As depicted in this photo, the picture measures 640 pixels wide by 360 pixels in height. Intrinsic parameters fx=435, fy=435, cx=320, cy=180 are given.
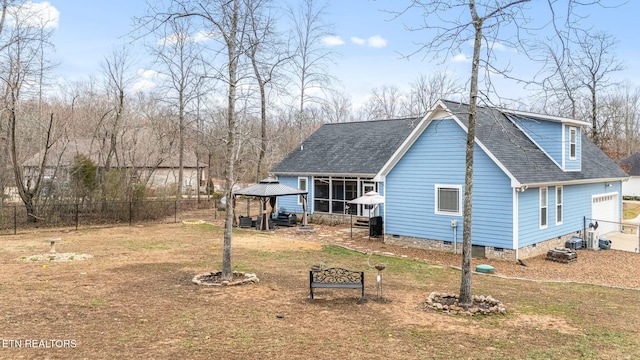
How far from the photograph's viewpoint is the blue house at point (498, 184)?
44.6 feet

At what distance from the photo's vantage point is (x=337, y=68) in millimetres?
30750

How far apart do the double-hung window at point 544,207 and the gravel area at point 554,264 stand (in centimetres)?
113

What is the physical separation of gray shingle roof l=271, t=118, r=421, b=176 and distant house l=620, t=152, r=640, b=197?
2554 centimetres

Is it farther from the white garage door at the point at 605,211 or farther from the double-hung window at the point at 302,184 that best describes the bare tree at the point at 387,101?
the white garage door at the point at 605,211

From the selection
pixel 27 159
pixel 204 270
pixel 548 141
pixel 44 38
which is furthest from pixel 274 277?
pixel 27 159

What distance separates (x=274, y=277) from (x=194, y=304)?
9.11 feet

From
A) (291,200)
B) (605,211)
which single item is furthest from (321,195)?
(605,211)

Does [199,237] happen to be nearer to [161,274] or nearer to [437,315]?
[161,274]

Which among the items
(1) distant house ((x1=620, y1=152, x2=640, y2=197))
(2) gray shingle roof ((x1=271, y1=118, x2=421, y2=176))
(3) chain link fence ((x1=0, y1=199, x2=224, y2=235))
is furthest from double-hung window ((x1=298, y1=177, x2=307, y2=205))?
(1) distant house ((x1=620, y1=152, x2=640, y2=197))

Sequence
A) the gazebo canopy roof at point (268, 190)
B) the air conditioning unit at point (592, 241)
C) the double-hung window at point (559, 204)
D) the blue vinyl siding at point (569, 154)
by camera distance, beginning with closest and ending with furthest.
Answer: the double-hung window at point (559, 204)
the blue vinyl siding at point (569, 154)
the air conditioning unit at point (592, 241)
the gazebo canopy roof at point (268, 190)

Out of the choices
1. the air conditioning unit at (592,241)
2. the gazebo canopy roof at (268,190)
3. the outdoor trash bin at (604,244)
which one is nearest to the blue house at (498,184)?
the air conditioning unit at (592,241)

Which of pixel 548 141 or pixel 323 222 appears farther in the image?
pixel 323 222

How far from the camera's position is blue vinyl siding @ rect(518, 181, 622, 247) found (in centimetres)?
1372

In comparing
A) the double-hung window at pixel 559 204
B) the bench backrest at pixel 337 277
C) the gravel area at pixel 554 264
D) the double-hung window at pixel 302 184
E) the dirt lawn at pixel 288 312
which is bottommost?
the gravel area at pixel 554 264
